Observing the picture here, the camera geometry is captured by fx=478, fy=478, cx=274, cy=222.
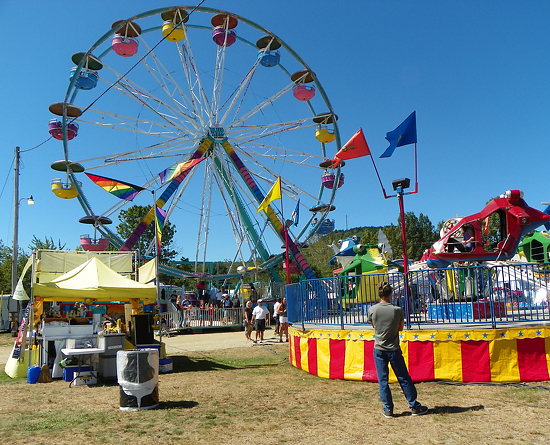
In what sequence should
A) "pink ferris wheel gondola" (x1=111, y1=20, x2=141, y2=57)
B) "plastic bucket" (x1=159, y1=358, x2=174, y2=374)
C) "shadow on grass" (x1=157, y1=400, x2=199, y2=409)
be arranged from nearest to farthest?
1. "shadow on grass" (x1=157, y1=400, x2=199, y2=409)
2. "plastic bucket" (x1=159, y1=358, x2=174, y2=374)
3. "pink ferris wheel gondola" (x1=111, y1=20, x2=141, y2=57)

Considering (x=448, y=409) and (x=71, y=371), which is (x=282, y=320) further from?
(x=448, y=409)

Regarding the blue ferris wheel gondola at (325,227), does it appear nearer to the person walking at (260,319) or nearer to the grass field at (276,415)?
the person walking at (260,319)

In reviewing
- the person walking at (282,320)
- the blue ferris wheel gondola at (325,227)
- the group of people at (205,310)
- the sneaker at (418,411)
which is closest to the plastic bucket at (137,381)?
the sneaker at (418,411)

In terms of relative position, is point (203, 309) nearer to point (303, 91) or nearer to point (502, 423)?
point (303, 91)

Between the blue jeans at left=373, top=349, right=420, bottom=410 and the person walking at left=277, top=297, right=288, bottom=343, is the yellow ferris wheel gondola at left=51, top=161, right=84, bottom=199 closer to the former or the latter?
the person walking at left=277, top=297, right=288, bottom=343

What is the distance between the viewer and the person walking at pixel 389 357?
584 cm

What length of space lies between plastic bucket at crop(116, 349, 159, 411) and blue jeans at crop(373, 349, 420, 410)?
316cm

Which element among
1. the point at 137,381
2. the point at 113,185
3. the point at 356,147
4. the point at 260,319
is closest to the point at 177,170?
the point at 113,185

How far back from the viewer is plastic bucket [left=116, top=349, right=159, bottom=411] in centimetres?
661

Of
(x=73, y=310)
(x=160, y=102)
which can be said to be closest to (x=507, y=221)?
(x=160, y=102)

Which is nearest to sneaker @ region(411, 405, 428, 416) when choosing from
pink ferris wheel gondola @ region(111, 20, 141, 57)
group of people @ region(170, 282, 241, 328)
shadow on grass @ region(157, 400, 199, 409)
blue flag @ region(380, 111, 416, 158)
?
shadow on grass @ region(157, 400, 199, 409)

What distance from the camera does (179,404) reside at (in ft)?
23.1

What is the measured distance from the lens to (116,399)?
764 centimetres

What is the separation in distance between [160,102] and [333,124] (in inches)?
350
